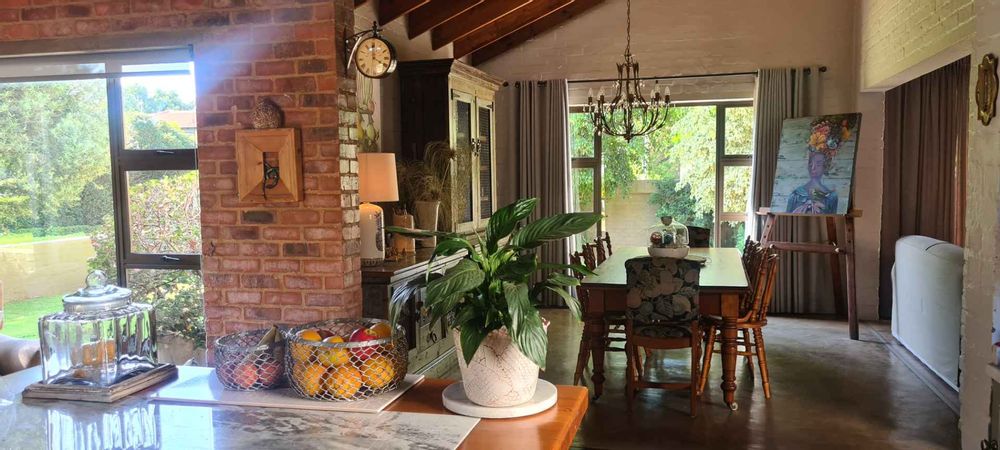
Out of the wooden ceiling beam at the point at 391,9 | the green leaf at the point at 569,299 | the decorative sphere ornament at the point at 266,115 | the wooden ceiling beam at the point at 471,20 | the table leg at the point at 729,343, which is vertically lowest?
the table leg at the point at 729,343

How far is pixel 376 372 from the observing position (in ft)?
5.53

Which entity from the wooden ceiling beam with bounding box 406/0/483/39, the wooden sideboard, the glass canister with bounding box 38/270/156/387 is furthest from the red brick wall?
the wooden ceiling beam with bounding box 406/0/483/39

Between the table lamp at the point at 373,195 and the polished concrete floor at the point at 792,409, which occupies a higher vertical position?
the table lamp at the point at 373,195

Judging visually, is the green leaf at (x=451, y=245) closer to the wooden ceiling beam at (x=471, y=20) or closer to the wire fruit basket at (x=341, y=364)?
the wire fruit basket at (x=341, y=364)

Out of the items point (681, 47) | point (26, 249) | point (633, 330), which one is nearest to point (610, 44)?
point (681, 47)

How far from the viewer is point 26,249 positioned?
12.6 feet

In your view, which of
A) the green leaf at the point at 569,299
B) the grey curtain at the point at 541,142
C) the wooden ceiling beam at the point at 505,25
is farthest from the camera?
the grey curtain at the point at 541,142

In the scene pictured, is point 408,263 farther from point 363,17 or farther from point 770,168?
point 770,168

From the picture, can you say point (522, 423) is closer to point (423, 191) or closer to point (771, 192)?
point (423, 191)

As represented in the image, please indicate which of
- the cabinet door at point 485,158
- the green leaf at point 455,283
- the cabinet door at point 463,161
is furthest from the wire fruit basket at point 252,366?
the cabinet door at point 485,158

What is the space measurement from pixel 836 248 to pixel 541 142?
2.91 m

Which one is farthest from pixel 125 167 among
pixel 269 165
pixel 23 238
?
pixel 269 165

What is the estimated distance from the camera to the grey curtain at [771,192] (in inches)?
268

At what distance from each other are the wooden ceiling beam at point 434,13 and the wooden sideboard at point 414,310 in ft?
6.43
